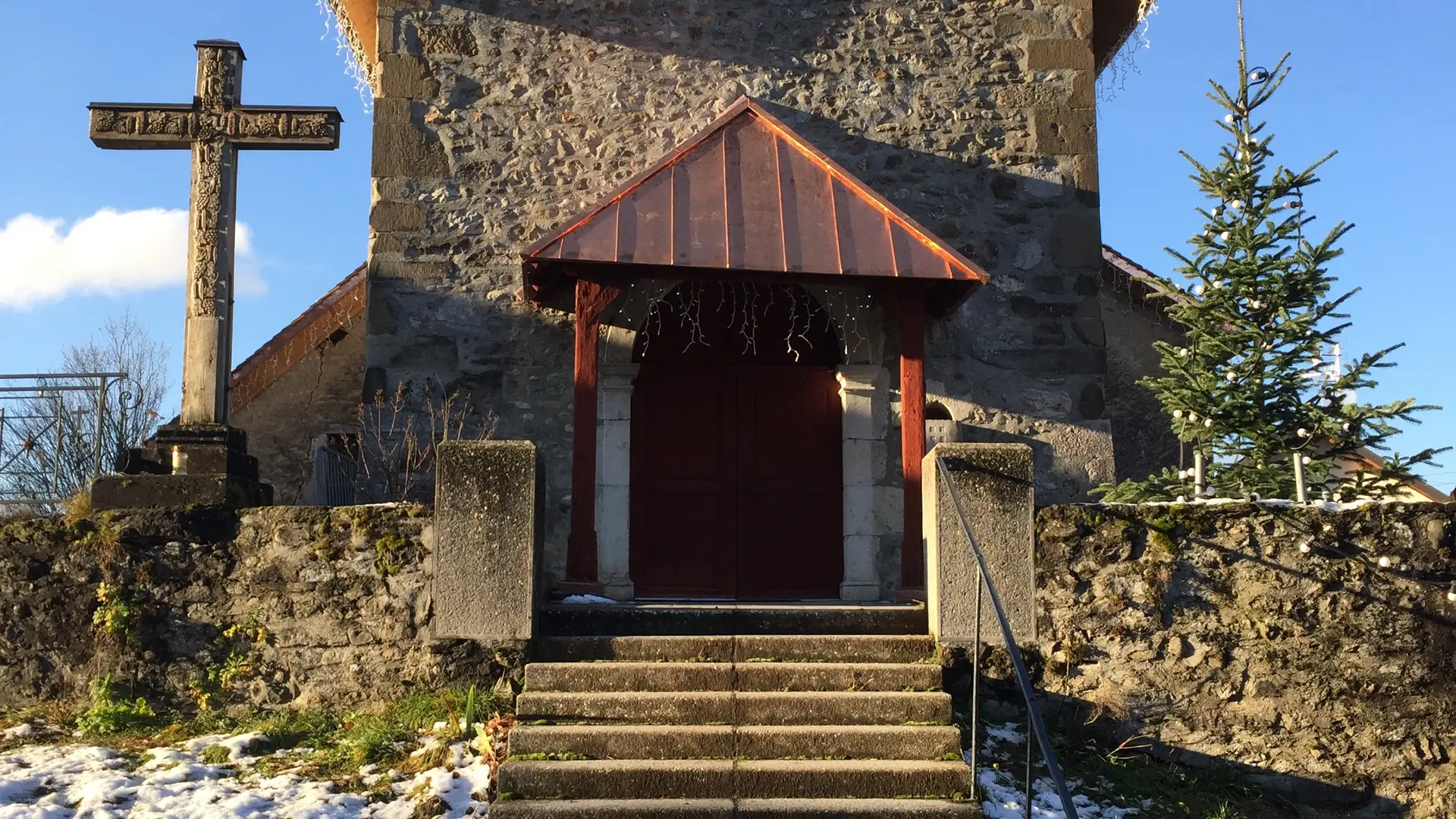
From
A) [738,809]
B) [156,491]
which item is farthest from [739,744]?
[156,491]

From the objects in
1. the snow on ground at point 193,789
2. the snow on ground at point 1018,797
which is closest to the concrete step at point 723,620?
the snow on ground at point 1018,797

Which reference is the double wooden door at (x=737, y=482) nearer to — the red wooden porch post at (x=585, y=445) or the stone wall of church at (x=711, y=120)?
the stone wall of church at (x=711, y=120)

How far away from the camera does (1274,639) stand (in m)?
5.91

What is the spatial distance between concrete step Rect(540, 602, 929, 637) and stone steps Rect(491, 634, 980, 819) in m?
0.24

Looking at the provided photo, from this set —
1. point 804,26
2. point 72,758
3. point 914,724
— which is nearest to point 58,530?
point 72,758

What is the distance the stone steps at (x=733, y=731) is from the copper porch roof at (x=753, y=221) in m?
2.44

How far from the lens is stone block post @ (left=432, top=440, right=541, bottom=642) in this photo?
18.9 ft

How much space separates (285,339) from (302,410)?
0.63m

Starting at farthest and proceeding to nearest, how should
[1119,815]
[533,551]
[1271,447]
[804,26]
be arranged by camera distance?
[804,26] < [1271,447] < [533,551] < [1119,815]

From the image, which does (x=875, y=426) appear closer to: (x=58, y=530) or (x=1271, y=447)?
(x=1271, y=447)

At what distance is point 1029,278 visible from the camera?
8805 millimetres

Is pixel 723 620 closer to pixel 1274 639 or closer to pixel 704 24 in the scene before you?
pixel 1274 639

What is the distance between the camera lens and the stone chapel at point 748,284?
828 cm

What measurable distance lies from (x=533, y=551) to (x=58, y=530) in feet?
7.71
